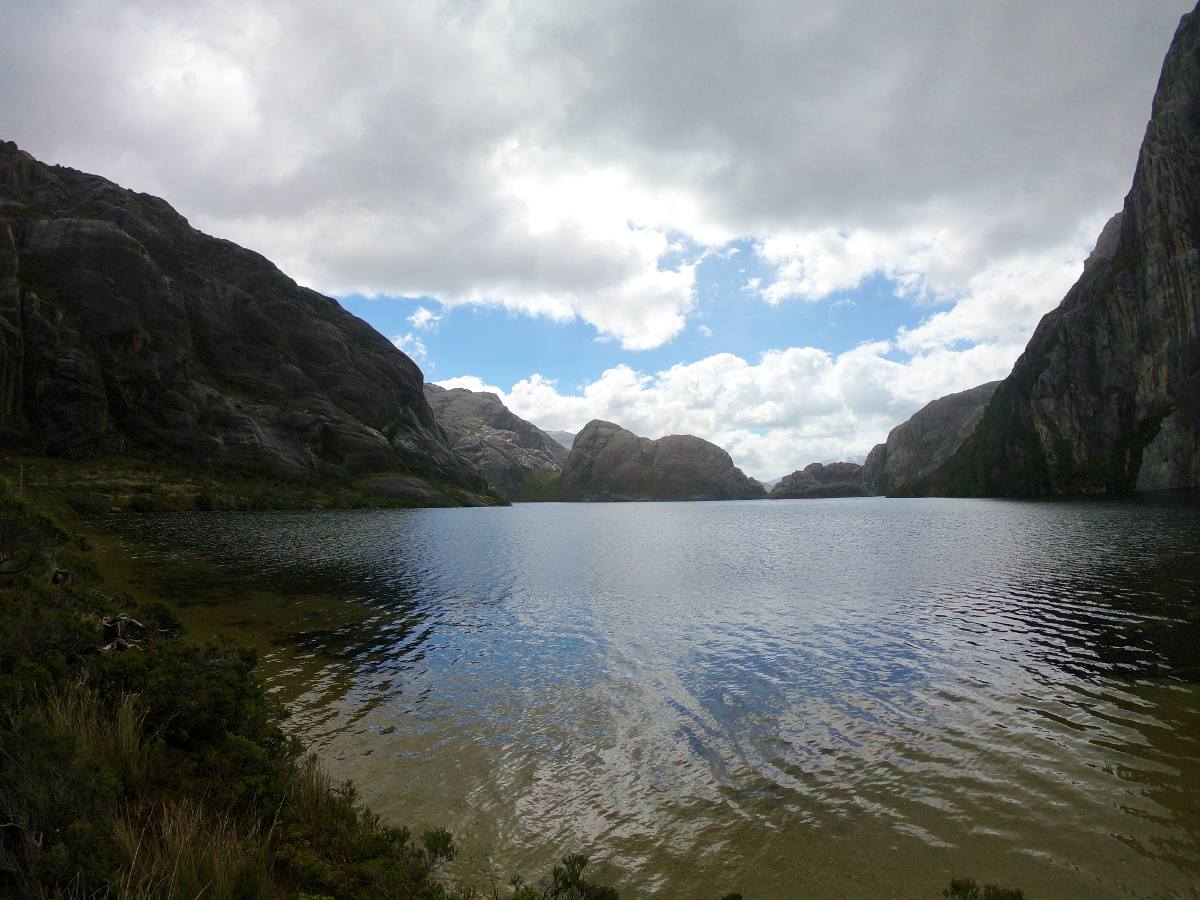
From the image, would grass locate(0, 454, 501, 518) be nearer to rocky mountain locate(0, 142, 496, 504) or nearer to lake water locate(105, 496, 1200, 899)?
rocky mountain locate(0, 142, 496, 504)

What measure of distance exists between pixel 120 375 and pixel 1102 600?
17595cm

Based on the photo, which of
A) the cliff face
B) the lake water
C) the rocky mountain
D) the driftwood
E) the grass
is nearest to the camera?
the lake water

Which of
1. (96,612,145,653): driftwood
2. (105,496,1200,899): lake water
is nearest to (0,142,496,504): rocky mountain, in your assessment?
(105,496,1200,899): lake water

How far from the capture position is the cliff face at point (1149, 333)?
5871 inches

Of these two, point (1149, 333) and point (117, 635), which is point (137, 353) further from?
point (1149, 333)

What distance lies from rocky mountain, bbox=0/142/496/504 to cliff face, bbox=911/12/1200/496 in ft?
638

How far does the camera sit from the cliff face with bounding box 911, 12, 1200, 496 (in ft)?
489

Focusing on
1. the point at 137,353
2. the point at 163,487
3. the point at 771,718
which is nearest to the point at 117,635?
the point at 771,718

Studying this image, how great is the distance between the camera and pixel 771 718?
17156 mm

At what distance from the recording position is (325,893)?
24.8ft

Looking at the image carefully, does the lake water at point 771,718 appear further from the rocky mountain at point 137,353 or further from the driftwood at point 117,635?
the rocky mountain at point 137,353

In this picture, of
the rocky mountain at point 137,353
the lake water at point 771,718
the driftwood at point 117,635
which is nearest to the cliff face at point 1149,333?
the lake water at point 771,718

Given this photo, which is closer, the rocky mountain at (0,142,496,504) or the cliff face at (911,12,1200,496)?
the rocky mountain at (0,142,496,504)

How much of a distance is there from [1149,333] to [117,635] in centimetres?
21790
